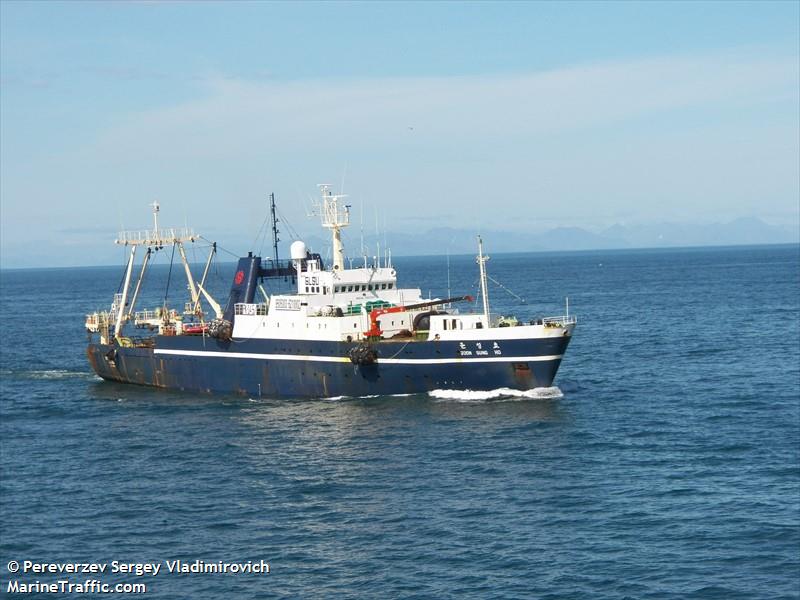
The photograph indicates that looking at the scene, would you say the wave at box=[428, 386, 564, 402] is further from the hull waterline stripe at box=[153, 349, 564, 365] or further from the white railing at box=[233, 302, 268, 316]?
the white railing at box=[233, 302, 268, 316]

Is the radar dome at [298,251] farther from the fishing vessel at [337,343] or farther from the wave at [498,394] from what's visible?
the wave at [498,394]

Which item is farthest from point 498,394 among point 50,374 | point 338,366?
point 50,374

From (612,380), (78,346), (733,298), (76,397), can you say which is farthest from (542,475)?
(733,298)

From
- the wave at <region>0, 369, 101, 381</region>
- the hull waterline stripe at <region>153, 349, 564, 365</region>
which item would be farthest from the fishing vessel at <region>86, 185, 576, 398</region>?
the wave at <region>0, 369, 101, 381</region>

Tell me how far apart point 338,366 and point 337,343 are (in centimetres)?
136

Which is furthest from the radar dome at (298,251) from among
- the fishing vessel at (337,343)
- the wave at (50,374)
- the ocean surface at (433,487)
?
the wave at (50,374)

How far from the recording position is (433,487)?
39812mm

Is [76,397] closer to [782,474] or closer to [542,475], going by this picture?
[542,475]

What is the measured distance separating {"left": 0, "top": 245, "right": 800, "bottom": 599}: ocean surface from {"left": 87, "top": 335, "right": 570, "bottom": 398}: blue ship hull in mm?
1119

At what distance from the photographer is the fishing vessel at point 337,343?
55.7m

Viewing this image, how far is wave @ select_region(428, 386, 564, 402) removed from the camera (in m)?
55.6

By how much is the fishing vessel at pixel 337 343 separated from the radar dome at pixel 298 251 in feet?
0.21

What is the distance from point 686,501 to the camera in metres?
36.8

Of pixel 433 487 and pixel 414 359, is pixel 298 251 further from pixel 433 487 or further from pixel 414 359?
pixel 433 487
